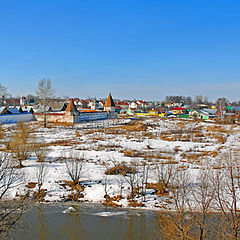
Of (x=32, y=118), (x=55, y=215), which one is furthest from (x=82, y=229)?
(x=32, y=118)

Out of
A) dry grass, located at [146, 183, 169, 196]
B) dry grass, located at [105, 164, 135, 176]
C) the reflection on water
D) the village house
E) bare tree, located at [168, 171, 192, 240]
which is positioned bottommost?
the reflection on water

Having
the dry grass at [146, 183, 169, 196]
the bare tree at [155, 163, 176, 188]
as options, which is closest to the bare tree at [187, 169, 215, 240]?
the bare tree at [155, 163, 176, 188]

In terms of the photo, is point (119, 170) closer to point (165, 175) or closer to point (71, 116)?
point (165, 175)

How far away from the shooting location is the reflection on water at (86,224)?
26.5 feet

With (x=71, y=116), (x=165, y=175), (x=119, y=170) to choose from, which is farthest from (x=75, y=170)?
(x=71, y=116)

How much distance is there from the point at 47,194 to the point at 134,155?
8.21 m

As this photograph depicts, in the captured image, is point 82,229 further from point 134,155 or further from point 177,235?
point 134,155

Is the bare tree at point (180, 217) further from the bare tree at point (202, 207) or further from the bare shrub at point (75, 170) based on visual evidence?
the bare shrub at point (75, 170)

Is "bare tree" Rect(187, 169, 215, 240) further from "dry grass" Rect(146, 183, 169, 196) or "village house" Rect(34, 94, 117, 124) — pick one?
"village house" Rect(34, 94, 117, 124)

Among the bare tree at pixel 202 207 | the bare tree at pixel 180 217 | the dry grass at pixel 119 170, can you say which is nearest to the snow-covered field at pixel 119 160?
the dry grass at pixel 119 170

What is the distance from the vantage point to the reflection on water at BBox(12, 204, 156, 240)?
8070mm

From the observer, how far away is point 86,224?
8812mm

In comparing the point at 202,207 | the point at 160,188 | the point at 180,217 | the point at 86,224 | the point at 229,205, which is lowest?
the point at 86,224

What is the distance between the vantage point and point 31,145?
51.0 feet
